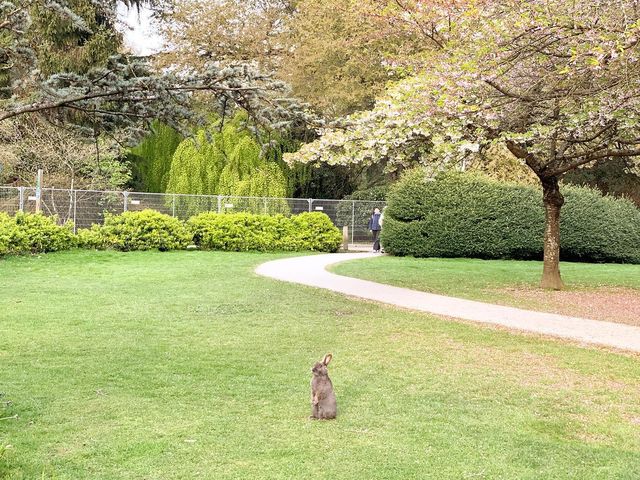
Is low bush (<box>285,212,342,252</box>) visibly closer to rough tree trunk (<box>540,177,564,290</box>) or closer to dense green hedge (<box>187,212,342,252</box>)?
dense green hedge (<box>187,212,342,252</box>)

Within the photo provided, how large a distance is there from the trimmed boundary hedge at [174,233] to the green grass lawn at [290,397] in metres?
7.83

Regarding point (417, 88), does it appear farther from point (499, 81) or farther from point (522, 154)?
point (522, 154)

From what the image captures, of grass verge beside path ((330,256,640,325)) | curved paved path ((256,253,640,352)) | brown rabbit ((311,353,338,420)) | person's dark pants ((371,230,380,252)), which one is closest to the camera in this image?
brown rabbit ((311,353,338,420))

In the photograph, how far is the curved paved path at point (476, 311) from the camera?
8.91m

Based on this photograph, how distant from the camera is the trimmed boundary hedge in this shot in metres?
17.5

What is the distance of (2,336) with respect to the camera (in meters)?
7.84

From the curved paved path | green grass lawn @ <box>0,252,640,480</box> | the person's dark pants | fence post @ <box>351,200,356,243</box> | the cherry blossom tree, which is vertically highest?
the cherry blossom tree

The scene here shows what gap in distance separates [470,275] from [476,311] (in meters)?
5.67

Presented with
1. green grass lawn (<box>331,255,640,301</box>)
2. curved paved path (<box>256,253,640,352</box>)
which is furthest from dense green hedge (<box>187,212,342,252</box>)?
curved paved path (<box>256,253,640,352</box>)

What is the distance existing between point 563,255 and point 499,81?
48.1 feet

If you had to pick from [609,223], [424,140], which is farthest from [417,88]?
[609,223]

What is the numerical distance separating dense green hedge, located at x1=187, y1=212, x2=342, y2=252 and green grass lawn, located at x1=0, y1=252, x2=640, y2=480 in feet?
34.8

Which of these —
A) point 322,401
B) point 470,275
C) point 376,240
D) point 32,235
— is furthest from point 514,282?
point 32,235

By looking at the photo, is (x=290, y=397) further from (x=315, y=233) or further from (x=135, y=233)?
(x=315, y=233)
